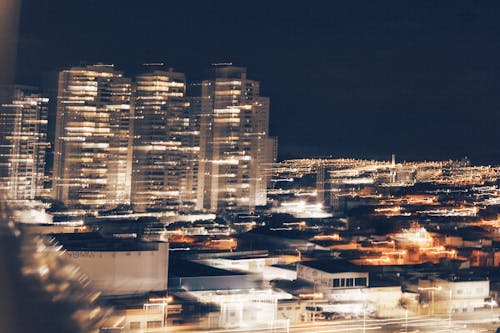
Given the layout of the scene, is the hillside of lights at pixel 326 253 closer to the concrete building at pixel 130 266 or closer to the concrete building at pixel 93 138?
the concrete building at pixel 130 266

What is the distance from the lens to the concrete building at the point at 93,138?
11.5 m

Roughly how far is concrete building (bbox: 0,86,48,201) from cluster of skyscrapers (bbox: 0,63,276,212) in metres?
0.02

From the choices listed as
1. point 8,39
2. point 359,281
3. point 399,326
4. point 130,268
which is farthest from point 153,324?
point 8,39

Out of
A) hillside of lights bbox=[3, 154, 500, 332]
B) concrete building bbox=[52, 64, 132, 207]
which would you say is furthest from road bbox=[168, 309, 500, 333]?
concrete building bbox=[52, 64, 132, 207]

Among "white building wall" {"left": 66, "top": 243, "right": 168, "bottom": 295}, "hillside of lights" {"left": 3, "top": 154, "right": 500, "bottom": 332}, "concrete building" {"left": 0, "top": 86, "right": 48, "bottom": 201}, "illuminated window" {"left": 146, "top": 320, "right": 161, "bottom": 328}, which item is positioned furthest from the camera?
"concrete building" {"left": 0, "top": 86, "right": 48, "bottom": 201}

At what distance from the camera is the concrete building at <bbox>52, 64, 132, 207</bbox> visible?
11484mm

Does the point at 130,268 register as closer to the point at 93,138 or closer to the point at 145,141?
the point at 93,138

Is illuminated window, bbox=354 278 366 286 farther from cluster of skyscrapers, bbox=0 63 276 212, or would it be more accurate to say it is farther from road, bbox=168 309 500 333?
cluster of skyscrapers, bbox=0 63 276 212

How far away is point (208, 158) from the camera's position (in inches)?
470

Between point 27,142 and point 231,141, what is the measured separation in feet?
10.6

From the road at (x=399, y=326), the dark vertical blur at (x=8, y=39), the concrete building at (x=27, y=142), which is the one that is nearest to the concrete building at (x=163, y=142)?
the concrete building at (x=27, y=142)

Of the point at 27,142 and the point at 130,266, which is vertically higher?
the point at 27,142

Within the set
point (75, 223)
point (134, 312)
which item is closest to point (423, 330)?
point (134, 312)

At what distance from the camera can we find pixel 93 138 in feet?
38.2
